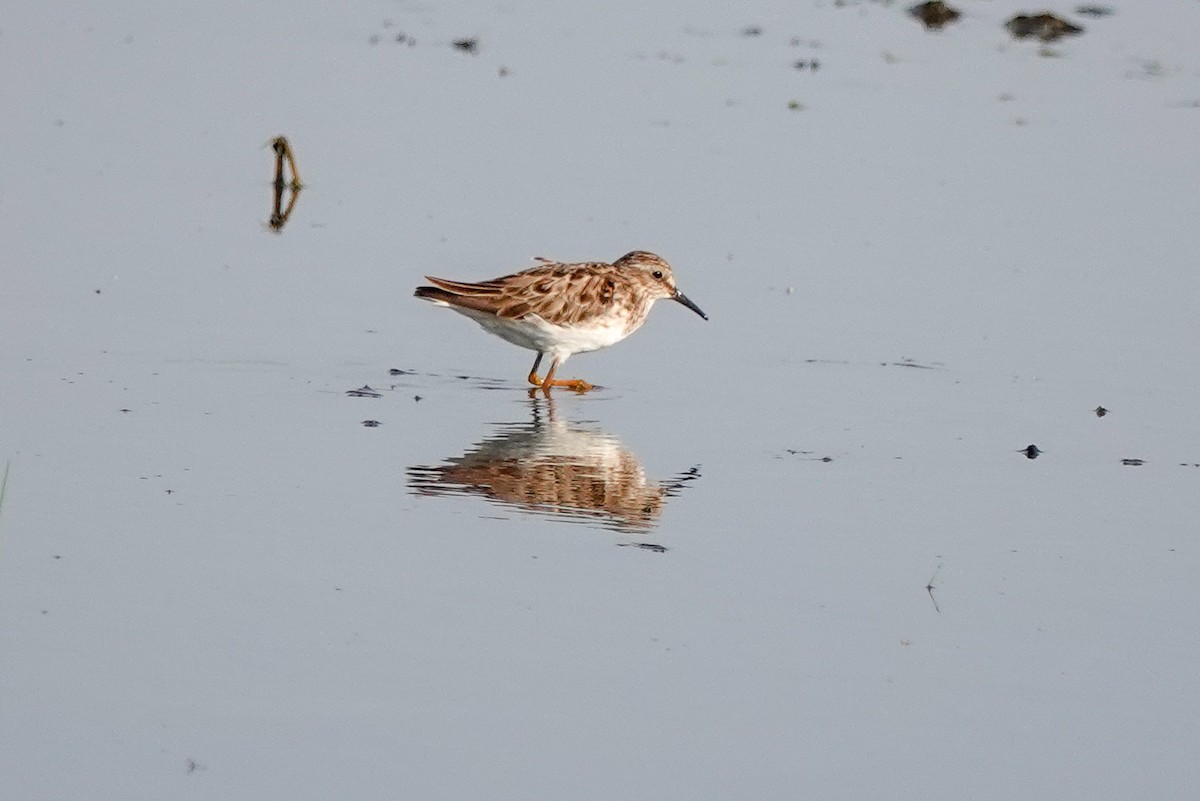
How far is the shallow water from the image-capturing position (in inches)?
299

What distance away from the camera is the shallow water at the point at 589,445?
7598 millimetres

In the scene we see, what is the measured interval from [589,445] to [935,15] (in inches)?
837

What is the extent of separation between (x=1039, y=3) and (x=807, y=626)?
25919mm

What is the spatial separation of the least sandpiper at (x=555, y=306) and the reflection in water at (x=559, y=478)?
1.78m

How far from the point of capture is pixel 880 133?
22688 millimetres

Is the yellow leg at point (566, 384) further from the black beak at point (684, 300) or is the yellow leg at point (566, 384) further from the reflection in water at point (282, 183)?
the reflection in water at point (282, 183)

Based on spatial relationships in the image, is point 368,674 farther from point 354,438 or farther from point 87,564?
point 354,438

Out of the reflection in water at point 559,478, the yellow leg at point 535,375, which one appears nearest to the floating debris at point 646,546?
the reflection in water at point 559,478

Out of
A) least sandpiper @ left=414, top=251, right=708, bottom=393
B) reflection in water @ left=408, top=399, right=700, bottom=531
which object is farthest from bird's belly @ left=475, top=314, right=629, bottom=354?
reflection in water @ left=408, top=399, right=700, bottom=531

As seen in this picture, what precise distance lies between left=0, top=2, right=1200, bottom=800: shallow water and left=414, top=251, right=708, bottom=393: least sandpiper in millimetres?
421

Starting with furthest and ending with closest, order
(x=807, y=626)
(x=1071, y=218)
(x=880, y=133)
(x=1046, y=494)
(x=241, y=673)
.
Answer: (x=880, y=133) → (x=1071, y=218) → (x=1046, y=494) → (x=807, y=626) → (x=241, y=673)

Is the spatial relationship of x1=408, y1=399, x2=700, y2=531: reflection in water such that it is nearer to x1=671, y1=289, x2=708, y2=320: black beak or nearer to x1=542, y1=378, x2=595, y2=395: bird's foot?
x1=542, y1=378, x2=595, y2=395: bird's foot

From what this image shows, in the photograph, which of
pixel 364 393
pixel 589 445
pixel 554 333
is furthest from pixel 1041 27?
pixel 589 445

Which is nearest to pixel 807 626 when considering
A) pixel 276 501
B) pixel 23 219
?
pixel 276 501
